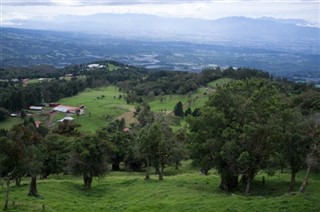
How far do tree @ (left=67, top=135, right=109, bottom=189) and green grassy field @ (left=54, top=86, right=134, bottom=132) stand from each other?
230 ft

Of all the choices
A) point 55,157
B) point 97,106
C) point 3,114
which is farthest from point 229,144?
point 97,106

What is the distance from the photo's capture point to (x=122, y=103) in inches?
6240

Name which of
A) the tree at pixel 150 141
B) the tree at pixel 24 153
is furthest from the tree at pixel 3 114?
the tree at pixel 24 153

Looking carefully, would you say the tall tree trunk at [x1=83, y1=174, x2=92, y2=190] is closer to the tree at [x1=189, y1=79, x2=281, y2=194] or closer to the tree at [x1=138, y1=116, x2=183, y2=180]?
the tree at [x1=138, y1=116, x2=183, y2=180]

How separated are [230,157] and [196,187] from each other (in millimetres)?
7794

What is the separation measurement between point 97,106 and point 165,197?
372ft

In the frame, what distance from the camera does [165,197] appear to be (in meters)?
38.4

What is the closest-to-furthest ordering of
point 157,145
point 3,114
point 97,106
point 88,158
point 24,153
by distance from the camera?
point 24,153
point 88,158
point 157,145
point 3,114
point 97,106

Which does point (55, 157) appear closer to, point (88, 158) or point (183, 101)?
point (88, 158)

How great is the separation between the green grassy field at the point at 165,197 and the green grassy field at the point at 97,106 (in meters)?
72.7

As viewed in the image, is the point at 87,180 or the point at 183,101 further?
the point at 183,101

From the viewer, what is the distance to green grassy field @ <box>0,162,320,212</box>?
3152 cm

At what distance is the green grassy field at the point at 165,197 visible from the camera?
31516 mm

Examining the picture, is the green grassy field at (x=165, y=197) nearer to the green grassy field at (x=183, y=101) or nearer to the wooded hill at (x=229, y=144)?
the wooded hill at (x=229, y=144)
